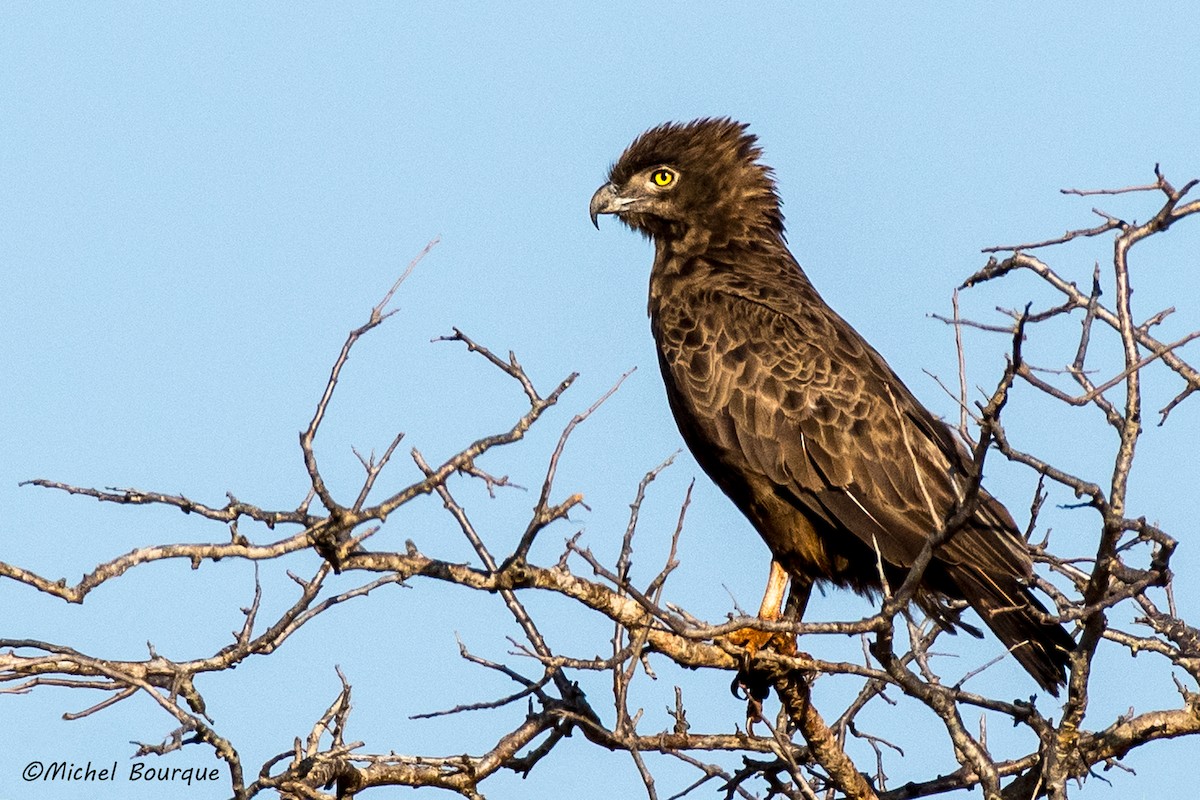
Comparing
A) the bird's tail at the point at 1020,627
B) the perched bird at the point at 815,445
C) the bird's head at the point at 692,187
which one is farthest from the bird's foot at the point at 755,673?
the bird's head at the point at 692,187

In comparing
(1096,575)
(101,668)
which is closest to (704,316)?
(1096,575)

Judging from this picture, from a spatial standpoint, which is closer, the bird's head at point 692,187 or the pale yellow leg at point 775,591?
the pale yellow leg at point 775,591

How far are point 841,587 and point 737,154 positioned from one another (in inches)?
119

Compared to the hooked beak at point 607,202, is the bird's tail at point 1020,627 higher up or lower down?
lower down

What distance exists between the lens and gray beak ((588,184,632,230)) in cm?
891

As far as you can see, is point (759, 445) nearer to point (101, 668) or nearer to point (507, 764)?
point (507, 764)

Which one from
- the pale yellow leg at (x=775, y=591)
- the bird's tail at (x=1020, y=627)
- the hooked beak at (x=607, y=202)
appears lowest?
the bird's tail at (x=1020, y=627)

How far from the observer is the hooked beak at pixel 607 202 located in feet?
29.2

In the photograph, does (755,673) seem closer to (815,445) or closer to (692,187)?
(815,445)

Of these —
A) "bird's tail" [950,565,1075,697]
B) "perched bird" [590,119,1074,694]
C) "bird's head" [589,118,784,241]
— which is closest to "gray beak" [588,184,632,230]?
"bird's head" [589,118,784,241]

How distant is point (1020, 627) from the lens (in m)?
6.45

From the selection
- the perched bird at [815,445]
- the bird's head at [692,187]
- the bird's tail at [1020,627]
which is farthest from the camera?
the bird's head at [692,187]

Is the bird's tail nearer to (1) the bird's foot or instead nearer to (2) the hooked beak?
(1) the bird's foot

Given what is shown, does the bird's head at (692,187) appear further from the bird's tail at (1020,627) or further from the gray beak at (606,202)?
the bird's tail at (1020,627)
